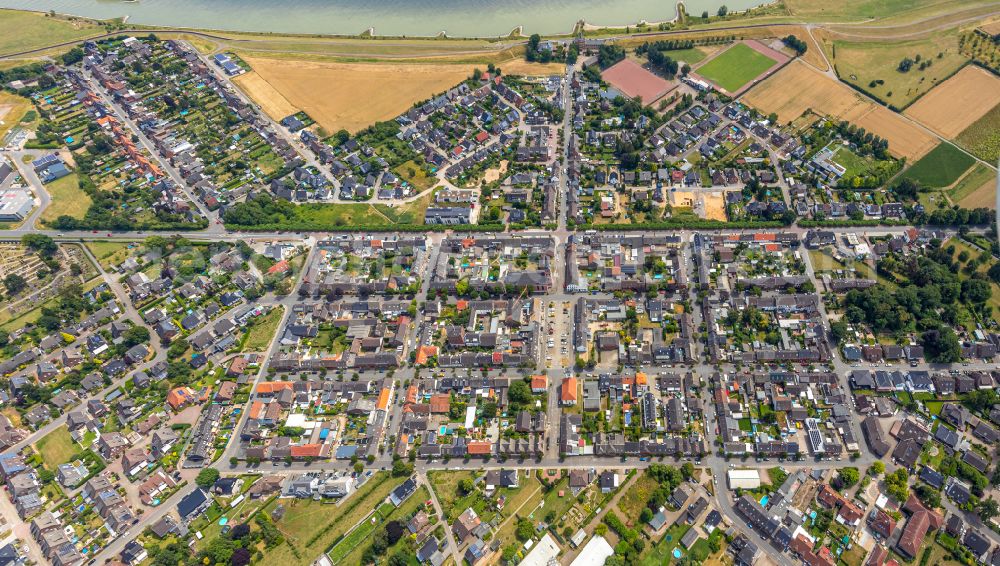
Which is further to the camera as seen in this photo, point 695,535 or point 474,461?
point 474,461

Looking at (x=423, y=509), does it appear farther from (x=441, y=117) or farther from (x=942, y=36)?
(x=942, y=36)

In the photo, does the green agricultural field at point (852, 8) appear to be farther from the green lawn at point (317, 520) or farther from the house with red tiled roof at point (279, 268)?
the green lawn at point (317, 520)

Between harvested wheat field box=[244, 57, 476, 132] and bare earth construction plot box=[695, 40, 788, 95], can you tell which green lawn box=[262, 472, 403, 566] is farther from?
bare earth construction plot box=[695, 40, 788, 95]

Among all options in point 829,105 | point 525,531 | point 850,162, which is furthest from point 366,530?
point 829,105

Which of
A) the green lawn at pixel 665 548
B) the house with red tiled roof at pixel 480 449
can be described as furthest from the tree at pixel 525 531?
the green lawn at pixel 665 548

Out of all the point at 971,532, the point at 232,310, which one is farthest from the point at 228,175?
the point at 971,532

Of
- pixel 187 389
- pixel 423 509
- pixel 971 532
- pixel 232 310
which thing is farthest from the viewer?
pixel 232 310

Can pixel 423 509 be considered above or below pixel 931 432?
below
